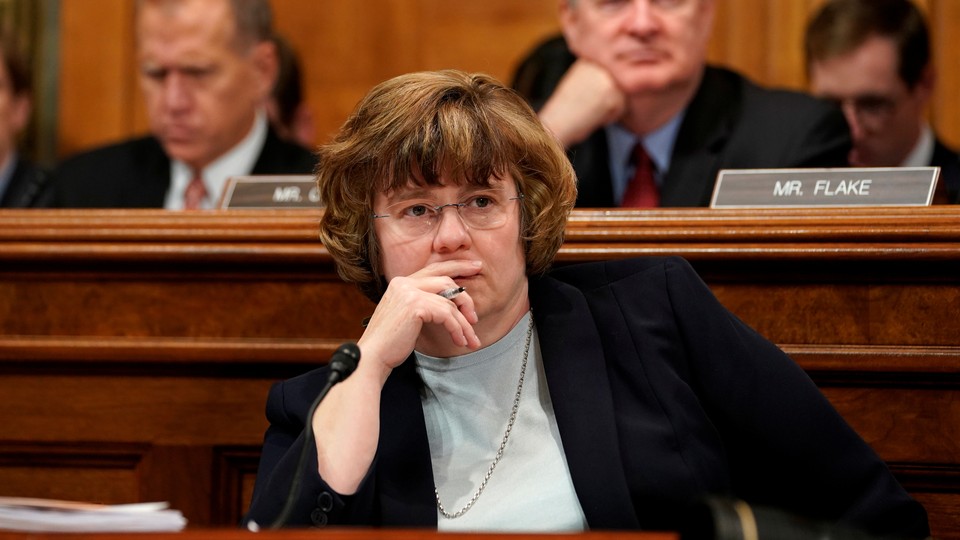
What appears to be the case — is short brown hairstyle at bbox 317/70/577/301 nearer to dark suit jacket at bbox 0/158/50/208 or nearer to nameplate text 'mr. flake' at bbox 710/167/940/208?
nameplate text 'mr. flake' at bbox 710/167/940/208

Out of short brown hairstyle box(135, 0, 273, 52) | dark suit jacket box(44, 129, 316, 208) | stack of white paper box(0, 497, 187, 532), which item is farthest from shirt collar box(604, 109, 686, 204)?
stack of white paper box(0, 497, 187, 532)

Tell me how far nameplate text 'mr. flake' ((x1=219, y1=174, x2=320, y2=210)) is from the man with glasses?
1.91 meters

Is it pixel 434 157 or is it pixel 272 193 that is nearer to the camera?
pixel 434 157

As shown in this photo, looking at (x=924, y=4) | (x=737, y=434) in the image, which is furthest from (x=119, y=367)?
(x=924, y=4)

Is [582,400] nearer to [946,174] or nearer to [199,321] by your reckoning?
[199,321]

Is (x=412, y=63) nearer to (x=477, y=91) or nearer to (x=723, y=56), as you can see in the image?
(x=723, y=56)

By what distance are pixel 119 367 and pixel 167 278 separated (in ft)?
0.61

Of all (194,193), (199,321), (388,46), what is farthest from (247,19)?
(199,321)

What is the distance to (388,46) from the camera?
4.49m

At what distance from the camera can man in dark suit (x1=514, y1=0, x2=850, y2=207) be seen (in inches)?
117

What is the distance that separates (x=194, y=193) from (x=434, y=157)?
2.02 meters

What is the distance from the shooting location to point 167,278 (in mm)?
Answer: 2295

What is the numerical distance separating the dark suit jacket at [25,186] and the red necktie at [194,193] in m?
0.45

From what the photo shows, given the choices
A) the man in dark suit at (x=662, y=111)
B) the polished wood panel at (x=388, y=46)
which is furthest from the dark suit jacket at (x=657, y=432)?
the polished wood panel at (x=388, y=46)
